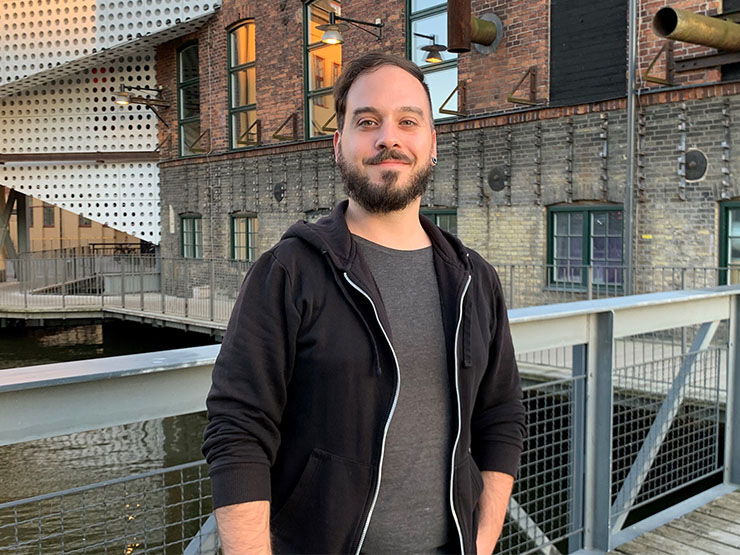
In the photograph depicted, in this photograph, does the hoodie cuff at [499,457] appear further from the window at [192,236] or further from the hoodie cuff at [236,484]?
the window at [192,236]

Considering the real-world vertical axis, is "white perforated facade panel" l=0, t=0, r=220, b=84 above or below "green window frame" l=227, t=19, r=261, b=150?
above

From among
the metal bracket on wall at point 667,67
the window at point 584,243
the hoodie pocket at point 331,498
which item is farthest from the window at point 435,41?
the hoodie pocket at point 331,498

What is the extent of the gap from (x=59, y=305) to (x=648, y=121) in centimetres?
1406

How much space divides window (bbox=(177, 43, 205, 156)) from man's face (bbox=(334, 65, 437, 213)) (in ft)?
67.4

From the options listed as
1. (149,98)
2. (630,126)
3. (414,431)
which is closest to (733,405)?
(414,431)

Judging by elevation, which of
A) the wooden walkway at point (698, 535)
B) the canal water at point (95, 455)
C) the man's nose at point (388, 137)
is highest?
the man's nose at point (388, 137)

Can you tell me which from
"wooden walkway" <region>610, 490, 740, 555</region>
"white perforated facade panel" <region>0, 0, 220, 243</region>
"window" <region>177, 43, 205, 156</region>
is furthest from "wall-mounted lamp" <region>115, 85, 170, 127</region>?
"wooden walkway" <region>610, 490, 740, 555</region>

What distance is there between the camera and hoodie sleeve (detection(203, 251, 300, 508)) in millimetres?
1575

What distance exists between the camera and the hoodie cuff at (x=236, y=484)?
156cm

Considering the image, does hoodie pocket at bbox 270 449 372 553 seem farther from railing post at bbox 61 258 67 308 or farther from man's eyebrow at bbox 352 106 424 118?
railing post at bbox 61 258 67 308

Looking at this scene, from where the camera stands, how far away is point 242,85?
786 inches

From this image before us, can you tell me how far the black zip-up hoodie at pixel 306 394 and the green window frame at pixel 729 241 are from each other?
10.2 m

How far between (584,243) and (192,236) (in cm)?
1315

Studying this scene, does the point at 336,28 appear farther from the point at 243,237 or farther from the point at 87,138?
the point at 87,138
